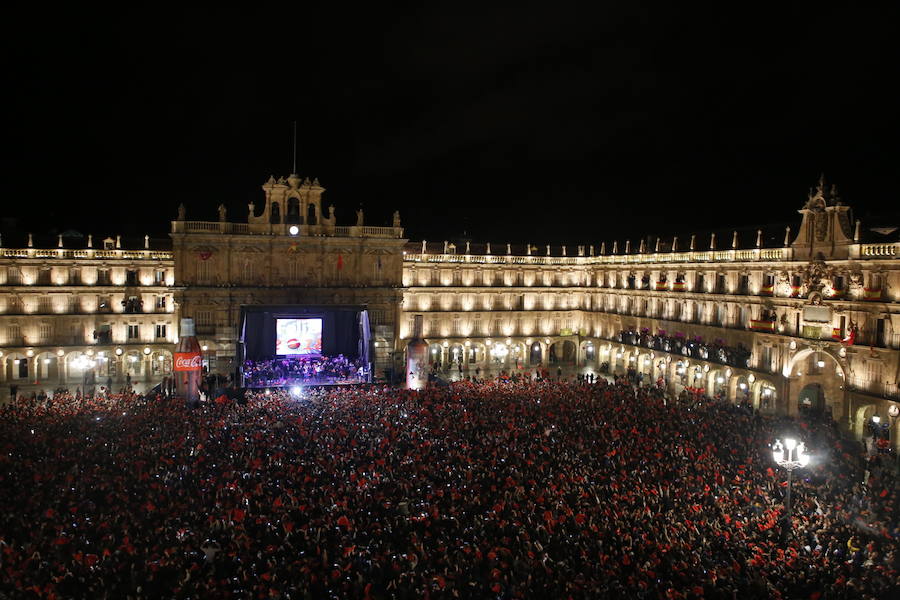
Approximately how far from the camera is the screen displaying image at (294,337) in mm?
50250

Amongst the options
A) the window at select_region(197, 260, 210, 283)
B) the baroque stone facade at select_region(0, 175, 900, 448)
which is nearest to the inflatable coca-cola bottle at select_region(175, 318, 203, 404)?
the baroque stone facade at select_region(0, 175, 900, 448)

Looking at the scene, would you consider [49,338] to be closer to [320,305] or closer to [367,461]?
[320,305]

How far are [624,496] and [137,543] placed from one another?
15.5m

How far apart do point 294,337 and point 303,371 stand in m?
4.01

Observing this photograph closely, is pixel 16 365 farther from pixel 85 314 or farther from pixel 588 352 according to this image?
pixel 588 352

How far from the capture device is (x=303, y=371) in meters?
47.5

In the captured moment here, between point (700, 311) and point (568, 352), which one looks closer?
point (700, 311)

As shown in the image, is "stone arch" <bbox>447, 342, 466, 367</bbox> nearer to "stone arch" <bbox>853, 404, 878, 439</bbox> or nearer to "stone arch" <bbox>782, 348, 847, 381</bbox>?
"stone arch" <bbox>782, 348, 847, 381</bbox>

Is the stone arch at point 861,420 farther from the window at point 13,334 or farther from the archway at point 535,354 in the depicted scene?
the window at point 13,334

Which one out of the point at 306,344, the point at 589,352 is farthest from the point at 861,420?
the point at 306,344

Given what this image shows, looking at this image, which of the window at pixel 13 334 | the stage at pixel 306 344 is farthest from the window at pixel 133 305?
the stage at pixel 306 344

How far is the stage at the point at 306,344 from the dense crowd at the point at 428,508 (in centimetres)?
1531

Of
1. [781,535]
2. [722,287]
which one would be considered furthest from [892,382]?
[781,535]

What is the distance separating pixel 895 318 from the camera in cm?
3453
